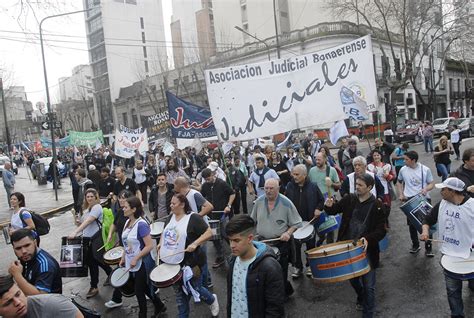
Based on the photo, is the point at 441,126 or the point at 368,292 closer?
the point at 368,292

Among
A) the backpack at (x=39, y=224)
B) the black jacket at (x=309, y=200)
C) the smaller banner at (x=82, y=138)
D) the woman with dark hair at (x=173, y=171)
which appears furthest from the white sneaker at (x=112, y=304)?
the smaller banner at (x=82, y=138)

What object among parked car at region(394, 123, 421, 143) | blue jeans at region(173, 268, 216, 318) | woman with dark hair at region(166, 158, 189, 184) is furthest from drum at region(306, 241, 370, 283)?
parked car at region(394, 123, 421, 143)

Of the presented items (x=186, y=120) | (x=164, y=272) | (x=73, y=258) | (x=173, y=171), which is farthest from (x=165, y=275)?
(x=186, y=120)

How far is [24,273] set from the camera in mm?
3588

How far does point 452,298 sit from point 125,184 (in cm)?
590

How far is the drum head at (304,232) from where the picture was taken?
5.00 m

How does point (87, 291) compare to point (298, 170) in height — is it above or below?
below

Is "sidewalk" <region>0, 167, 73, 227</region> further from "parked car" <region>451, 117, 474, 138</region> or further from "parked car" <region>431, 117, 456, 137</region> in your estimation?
"parked car" <region>451, 117, 474, 138</region>

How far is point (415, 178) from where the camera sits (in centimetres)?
620

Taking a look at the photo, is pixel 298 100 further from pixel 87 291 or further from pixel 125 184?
pixel 87 291

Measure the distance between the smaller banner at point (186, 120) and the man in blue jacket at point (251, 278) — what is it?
23.1 ft

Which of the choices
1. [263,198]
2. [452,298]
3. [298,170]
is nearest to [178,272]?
[263,198]

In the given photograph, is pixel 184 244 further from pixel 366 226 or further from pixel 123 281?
pixel 366 226

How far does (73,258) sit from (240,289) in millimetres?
3468
